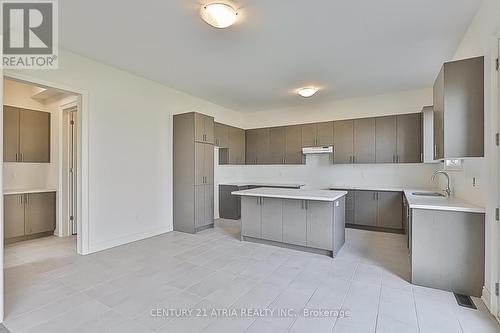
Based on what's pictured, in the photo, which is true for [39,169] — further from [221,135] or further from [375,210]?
[375,210]

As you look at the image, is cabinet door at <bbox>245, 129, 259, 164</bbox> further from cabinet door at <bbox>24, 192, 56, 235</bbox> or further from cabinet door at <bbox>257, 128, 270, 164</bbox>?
cabinet door at <bbox>24, 192, 56, 235</bbox>

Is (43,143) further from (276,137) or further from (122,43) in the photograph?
(276,137)

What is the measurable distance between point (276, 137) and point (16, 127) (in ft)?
17.4

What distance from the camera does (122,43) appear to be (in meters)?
3.25

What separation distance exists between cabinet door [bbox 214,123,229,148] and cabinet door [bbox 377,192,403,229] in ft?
12.0

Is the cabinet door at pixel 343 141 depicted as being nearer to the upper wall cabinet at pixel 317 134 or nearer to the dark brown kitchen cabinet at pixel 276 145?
the upper wall cabinet at pixel 317 134

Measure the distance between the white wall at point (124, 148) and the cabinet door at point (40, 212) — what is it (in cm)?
162

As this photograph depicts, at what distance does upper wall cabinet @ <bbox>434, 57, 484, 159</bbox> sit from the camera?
2.32m

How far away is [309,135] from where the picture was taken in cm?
612

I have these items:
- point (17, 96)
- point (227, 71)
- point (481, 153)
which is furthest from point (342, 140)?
point (17, 96)

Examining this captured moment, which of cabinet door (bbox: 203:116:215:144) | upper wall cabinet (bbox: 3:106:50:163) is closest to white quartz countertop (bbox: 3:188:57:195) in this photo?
upper wall cabinet (bbox: 3:106:50:163)

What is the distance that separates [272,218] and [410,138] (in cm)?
336

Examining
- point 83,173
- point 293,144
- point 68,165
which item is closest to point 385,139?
point 293,144

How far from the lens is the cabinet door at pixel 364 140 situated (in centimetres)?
538
